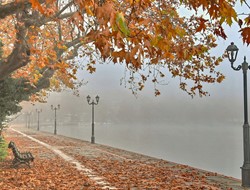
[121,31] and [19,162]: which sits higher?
[121,31]

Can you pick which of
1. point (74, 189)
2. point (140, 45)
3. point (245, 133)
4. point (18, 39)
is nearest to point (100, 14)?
point (140, 45)

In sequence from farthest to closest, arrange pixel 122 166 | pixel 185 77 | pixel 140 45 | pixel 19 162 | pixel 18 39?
pixel 122 166, pixel 19 162, pixel 185 77, pixel 18 39, pixel 140 45

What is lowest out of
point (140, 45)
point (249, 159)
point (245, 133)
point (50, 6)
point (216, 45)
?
point (249, 159)

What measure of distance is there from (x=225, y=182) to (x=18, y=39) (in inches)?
350

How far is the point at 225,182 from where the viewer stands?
1177 cm

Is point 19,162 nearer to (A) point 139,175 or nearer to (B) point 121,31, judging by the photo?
(A) point 139,175

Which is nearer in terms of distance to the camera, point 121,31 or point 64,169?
point 121,31

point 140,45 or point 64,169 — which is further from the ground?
point 140,45

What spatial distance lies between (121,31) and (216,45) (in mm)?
8386

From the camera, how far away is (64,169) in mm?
14094

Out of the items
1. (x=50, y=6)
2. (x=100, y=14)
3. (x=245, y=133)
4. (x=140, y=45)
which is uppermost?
(x=50, y=6)

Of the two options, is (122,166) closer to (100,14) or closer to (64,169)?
(64,169)

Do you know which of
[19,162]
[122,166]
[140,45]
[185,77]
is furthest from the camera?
[122,166]

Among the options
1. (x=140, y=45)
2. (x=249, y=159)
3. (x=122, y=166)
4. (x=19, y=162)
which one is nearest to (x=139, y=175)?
(x=122, y=166)
